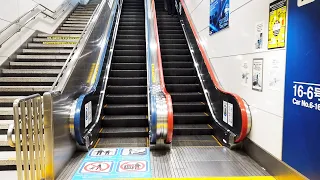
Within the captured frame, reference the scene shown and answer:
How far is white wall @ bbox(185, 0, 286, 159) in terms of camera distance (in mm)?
2949

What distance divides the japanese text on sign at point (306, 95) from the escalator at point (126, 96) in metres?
2.36

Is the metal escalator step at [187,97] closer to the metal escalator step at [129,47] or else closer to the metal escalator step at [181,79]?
the metal escalator step at [181,79]

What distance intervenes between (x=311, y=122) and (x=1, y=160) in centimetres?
328

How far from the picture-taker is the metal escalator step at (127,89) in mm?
5480

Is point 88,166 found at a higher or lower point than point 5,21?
lower

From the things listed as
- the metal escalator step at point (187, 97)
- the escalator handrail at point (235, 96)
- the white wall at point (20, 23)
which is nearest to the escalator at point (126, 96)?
the metal escalator step at point (187, 97)

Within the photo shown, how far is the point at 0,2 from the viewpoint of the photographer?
5133 mm

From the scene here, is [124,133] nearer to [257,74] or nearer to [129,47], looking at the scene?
[257,74]

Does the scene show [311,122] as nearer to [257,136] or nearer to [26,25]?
[257,136]

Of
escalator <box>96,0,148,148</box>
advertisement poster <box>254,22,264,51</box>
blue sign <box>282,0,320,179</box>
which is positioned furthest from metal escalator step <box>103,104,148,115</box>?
blue sign <box>282,0,320,179</box>

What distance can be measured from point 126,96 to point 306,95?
3.50m

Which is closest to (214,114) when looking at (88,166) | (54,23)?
(88,166)

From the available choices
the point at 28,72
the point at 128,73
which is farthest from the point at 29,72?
the point at 128,73

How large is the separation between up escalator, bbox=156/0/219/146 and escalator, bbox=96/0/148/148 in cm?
55
